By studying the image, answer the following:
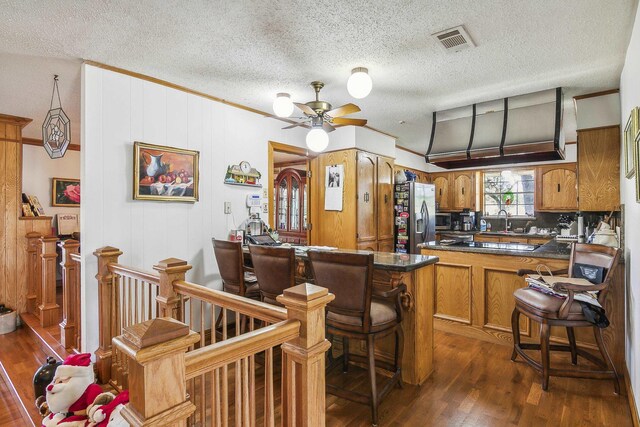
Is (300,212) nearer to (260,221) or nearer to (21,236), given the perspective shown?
(260,221)

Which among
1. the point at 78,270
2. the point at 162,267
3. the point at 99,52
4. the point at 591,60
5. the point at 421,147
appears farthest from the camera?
the point at 421,147

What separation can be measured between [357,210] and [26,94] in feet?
12.3

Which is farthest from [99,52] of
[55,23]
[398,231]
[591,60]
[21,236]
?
[398,231]

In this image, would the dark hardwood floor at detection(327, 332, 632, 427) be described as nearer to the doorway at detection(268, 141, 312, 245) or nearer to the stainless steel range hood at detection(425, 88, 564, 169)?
the stainless steel range hood at detection(425, 88, 564, 169)

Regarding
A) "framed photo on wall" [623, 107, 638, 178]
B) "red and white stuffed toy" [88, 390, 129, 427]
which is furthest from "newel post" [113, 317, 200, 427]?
"framed photo on wall" [623, 107, 638, 178]

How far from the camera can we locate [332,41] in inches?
90.4

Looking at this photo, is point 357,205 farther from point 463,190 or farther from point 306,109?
point 463,190

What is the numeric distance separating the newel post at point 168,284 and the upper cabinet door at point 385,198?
10.9ft

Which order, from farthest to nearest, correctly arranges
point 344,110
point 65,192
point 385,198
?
point 65,192 → point 385,198 → point 344,110

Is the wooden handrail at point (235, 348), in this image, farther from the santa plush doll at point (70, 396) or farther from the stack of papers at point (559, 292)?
the stack of papers at point (559, 292)

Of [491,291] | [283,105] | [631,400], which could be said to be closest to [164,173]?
[283,105]

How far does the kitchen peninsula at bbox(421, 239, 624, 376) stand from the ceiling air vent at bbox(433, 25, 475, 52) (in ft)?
5.87

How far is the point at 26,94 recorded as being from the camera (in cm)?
328

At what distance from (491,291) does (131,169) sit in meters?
3.41
